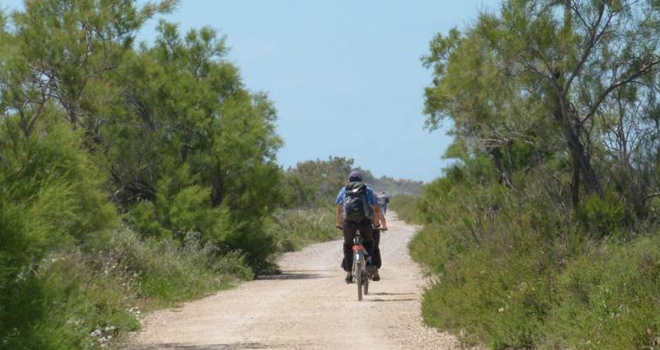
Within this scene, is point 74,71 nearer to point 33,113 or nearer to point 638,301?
point 33,113

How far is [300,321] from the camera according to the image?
1509cm

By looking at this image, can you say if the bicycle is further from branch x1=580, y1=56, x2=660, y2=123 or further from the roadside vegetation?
branch x1=580, y1=56, x2=660, y2=123

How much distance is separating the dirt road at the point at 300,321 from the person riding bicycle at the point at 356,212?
0.85 m

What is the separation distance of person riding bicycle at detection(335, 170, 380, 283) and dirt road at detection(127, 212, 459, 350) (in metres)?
0.85

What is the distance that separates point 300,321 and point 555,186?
484cm

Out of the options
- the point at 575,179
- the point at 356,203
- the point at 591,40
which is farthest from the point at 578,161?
the point at 356,203

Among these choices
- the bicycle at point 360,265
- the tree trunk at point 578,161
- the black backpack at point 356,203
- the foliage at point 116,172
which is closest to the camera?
the foliage at point 116,172

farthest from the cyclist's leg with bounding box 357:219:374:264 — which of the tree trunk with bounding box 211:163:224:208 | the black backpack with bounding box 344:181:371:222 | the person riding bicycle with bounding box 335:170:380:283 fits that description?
the tree trunk with bounding box 211:163:224:208

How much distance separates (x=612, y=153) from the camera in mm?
18172

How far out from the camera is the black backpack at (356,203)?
18.1 m

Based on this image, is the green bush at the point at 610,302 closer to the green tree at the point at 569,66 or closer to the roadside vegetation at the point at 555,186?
the roadside vegetation at the point at 555,186

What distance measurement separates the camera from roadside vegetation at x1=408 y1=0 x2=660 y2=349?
38.7 ft

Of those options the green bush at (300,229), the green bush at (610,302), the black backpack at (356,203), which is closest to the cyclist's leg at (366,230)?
the black backpack at (356,203)

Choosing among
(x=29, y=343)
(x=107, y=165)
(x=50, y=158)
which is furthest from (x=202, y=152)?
(x=29, y=343)
